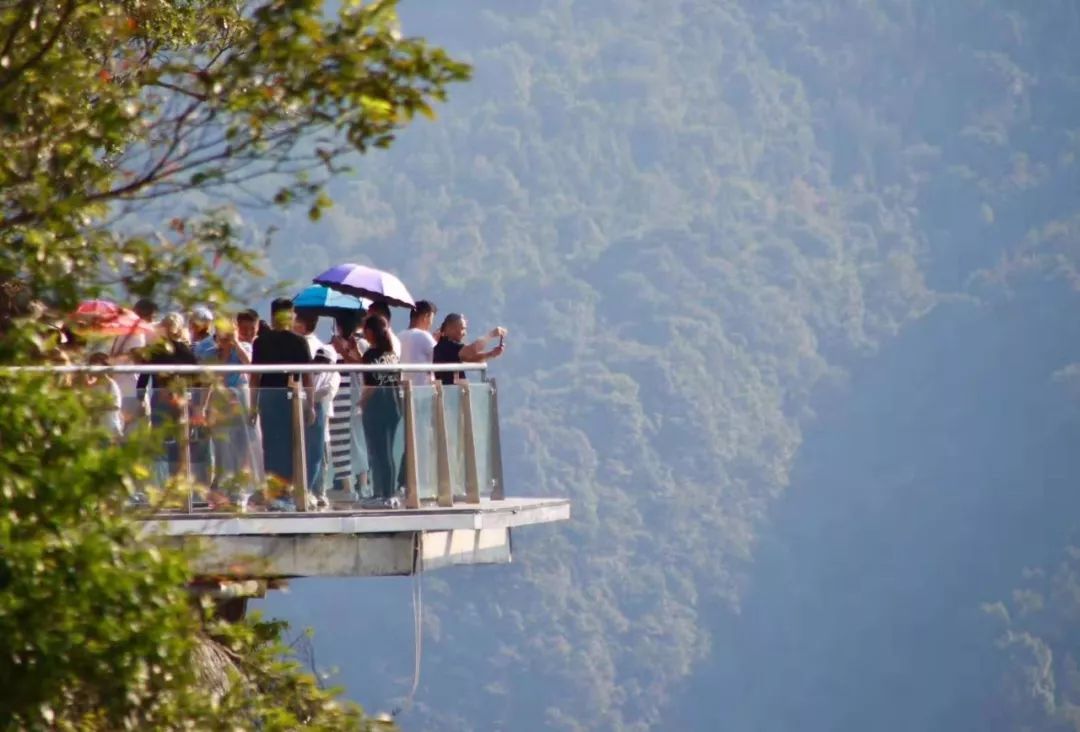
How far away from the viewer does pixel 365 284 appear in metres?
18.3

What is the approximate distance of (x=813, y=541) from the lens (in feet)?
586

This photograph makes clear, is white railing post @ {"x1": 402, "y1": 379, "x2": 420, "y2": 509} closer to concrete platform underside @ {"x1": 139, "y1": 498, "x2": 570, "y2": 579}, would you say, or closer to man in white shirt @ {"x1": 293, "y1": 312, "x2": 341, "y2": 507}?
concrete platform underside @ {"x1": 139, "y1": 498, "x2": 570, "y2": 579}

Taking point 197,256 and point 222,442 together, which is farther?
point 222,442

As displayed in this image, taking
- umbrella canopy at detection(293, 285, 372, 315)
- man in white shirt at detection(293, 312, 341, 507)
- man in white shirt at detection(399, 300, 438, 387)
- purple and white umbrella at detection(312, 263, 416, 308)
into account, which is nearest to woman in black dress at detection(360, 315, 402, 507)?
man in white shirt at detection(293, 312, 341, 507)

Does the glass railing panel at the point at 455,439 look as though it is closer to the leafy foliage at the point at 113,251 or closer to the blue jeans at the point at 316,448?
the blue jeans at the point at 316,448

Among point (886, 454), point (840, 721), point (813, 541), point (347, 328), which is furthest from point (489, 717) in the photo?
point (347, 328)

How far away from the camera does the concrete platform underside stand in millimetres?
14047

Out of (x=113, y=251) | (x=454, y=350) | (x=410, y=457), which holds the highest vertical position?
(x=454, y=350)

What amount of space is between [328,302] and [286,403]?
417 cm

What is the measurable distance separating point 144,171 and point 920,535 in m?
169

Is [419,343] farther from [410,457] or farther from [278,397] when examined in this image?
[278,397]

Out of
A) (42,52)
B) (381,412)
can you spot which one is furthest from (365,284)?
(42,52)

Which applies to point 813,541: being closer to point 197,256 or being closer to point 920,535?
point 920,535

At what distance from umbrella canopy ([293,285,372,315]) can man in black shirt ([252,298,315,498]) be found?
3.46 metres
